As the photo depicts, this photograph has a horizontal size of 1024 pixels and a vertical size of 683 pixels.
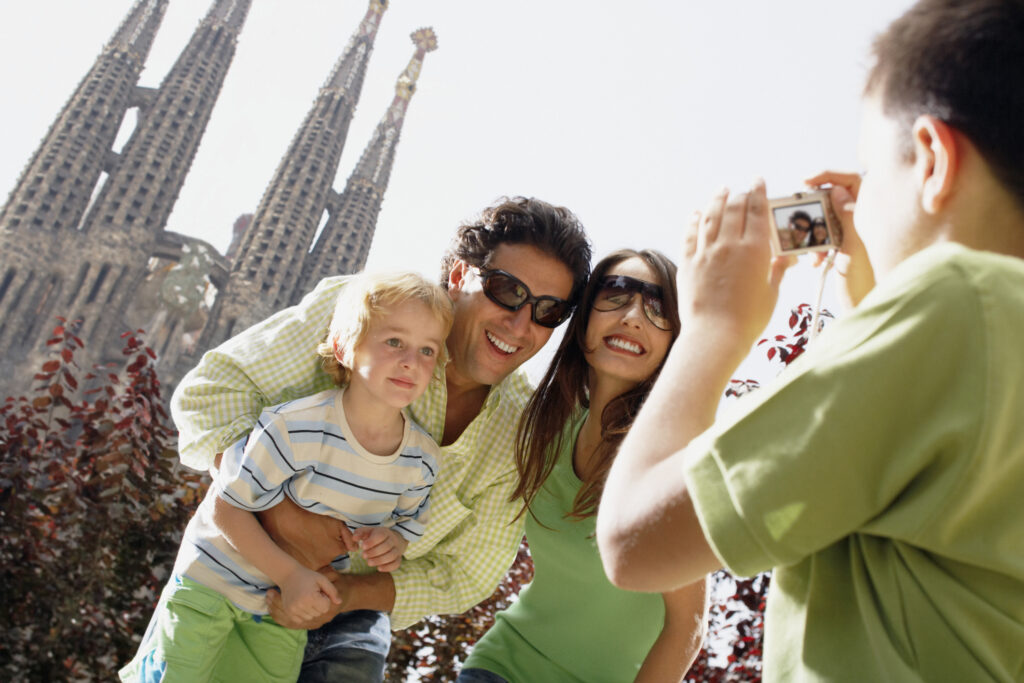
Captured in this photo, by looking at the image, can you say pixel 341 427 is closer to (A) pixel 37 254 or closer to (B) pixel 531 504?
(B) pixel 531 504

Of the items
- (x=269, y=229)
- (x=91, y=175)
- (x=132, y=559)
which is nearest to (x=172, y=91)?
(x=91, y=175)

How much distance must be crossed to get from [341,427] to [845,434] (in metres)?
1.58

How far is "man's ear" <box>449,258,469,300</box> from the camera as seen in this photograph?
260 centimetres

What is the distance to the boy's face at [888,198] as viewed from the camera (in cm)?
86

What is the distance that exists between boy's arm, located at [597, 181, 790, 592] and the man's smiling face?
138 centimetres

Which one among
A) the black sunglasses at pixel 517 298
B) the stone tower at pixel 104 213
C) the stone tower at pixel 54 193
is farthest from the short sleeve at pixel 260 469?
the stone tower at pixel 54 193

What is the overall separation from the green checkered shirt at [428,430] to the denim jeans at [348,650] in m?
0.12

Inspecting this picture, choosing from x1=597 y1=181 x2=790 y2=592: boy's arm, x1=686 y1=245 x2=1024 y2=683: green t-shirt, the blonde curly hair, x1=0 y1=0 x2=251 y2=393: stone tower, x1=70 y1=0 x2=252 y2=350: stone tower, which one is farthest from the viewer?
x1=70 y1=0 x2=252 y2=350: stone tower

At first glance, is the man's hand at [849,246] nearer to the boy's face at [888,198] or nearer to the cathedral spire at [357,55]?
the boy's face at [888,198]

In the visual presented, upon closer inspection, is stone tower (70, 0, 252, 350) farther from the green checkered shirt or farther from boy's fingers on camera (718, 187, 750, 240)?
boy's fingers on camera (718, 187, 750, 240)

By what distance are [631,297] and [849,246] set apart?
113cm

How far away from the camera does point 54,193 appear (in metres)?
28.7

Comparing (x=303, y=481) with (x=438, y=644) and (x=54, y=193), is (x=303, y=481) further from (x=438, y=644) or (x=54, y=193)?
(x=54, y=193)

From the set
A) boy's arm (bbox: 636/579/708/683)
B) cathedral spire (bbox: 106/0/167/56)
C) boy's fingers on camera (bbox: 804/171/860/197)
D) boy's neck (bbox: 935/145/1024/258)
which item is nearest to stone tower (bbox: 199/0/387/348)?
cathedral spire (bbox: 106/0/167/56)
